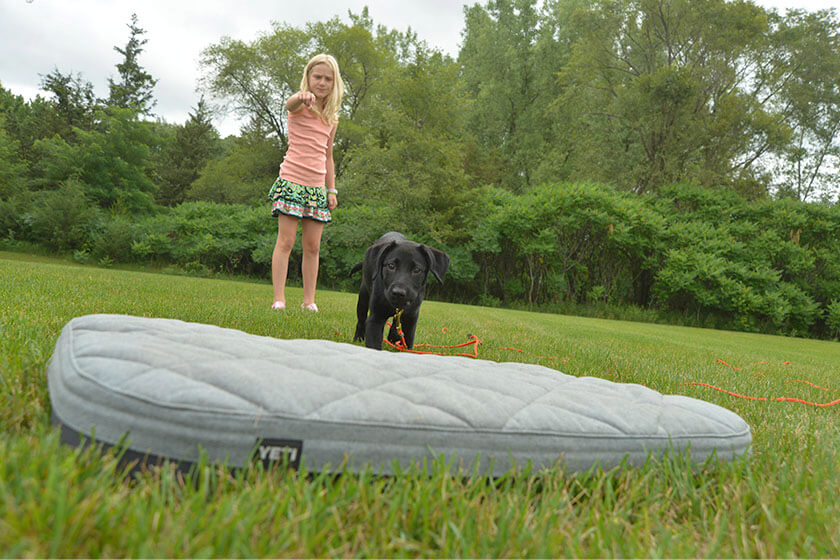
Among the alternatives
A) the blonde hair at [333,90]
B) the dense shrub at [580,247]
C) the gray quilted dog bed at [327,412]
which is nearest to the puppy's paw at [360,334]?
the gray quilted dog bed at [327,412]

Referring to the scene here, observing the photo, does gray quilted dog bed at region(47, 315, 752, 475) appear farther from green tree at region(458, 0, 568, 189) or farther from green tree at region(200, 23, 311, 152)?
green tree at region(200, 23, 311, 152)

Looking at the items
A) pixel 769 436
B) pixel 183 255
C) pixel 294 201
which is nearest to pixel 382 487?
pixel 769 436

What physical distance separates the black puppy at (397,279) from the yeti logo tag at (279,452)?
186 centimetres

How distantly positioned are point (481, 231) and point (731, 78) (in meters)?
13.8

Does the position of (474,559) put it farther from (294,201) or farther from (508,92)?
(508,92)

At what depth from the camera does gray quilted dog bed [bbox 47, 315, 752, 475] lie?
94 centimetres

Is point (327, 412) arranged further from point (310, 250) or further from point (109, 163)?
point (109, 163)

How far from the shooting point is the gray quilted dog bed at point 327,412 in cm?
94

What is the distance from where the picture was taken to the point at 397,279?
295cm

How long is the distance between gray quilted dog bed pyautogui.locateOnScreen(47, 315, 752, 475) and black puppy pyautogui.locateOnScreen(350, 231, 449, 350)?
1.47m

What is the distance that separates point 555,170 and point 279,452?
2432cm

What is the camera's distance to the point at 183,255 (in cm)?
1452

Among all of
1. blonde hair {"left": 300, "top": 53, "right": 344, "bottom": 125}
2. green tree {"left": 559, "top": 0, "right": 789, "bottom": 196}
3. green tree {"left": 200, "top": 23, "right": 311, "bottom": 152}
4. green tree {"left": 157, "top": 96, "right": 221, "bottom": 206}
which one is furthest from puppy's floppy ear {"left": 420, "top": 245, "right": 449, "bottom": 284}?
green tree {"left": 157, "top": 96, "right": 221, "bottom": 206}

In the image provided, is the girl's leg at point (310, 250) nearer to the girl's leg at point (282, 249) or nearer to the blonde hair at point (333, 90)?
the girl's leg at point (282, 249)
